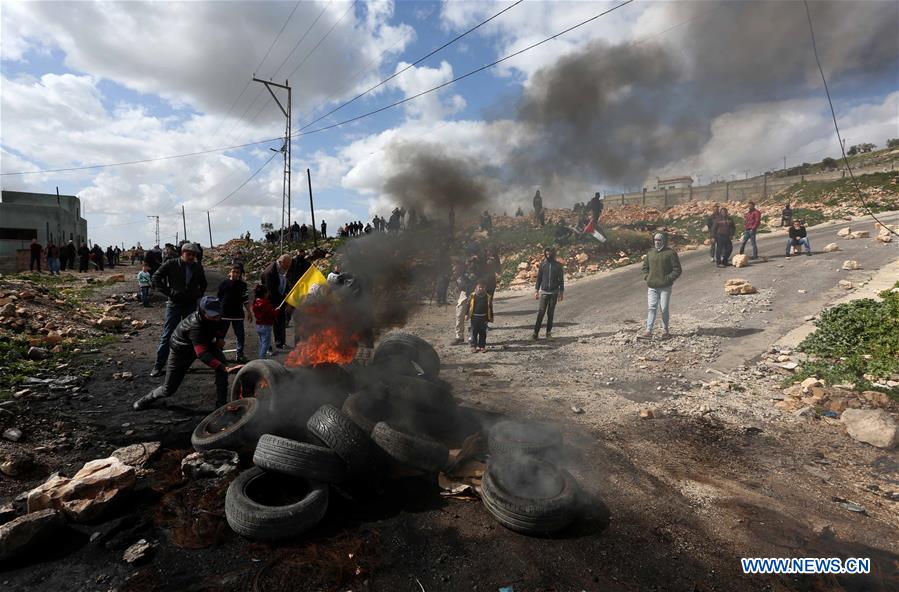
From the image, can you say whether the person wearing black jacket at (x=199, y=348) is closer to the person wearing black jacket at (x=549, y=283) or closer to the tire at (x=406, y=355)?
the tire at (x=406, y=355)

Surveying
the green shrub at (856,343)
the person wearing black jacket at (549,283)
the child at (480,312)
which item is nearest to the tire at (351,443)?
the child at (480,312)

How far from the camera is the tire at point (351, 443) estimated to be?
13.9 feet

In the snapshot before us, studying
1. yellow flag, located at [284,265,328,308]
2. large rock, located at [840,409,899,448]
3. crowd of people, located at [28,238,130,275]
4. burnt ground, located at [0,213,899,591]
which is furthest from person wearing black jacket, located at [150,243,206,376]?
crowd of people, located at [28,238,130,275]

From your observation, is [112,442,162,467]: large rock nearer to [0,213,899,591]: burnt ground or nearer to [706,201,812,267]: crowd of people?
[0,213,899,591]: burnt ground

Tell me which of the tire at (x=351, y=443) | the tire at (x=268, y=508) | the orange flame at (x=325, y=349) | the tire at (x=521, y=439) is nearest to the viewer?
the tire at (x=268, y=508)

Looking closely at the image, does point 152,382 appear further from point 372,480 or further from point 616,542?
point 616,542

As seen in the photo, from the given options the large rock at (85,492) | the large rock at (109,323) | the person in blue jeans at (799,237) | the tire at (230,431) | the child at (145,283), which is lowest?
the large rock at (85,492)


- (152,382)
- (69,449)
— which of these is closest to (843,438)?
(69,449)

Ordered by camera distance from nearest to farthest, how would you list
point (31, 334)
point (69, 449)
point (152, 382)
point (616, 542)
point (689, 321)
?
point (616, 542)
point (69, 449)
point (152, 382)
point (31, 334)
point (689, 321)

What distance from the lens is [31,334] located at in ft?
31.0

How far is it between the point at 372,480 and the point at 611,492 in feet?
7.88

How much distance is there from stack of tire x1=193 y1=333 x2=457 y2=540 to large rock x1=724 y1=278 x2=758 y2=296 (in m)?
9.95

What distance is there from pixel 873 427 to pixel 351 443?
596 centimetres

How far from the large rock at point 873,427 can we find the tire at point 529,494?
377 centimetres
